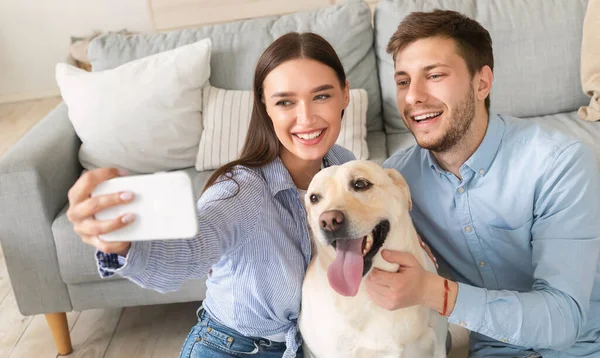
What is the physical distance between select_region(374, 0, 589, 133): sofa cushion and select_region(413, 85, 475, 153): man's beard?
4.28ft

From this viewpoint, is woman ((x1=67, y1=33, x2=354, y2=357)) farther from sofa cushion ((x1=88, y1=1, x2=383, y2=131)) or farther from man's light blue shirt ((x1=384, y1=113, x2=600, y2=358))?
sofa cushion ((x1=88, y1=1, x2=383, y2=131))

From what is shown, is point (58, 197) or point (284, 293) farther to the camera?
point (58, 197)

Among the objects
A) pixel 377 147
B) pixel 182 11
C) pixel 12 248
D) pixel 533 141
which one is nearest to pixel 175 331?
pixel 12 248

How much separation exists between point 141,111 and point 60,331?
0.91 m

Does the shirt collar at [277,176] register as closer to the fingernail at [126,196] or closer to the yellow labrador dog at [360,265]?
the yellow labrador dog at [360,265]

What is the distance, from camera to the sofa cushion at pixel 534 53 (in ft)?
8.46

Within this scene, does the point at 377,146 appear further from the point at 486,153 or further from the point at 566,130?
the point at 486,153

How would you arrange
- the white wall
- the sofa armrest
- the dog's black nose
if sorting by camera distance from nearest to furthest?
the dog's black nose < the sofa armrest < the white wall

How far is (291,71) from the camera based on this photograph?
1.40m

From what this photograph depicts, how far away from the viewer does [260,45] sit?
2668mm

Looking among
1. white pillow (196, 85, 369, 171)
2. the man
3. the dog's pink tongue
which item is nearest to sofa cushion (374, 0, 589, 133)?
white pillow (196, 85, 369, 171)

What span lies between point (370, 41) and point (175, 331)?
4.89ft

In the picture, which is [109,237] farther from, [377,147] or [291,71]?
[377,147]

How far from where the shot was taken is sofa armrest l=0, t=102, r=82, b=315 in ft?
7.03
